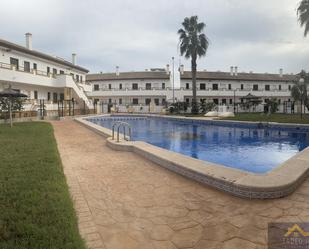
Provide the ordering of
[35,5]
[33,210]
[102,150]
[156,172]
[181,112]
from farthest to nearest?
1. [181,112]
2. [35,5]
3. [102,150]
4. [156,172]
5. [33,210]

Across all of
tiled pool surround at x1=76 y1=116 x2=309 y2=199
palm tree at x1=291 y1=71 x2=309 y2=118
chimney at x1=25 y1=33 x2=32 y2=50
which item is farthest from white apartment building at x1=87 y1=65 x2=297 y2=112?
tiled pool surround at x1=76 y1=116 x2=309 y2=199

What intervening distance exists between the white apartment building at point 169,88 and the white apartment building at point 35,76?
1017cm

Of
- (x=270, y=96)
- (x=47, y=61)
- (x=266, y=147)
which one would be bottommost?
(x=266, y=147)

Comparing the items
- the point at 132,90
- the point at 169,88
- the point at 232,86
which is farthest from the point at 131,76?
the point at 232,86

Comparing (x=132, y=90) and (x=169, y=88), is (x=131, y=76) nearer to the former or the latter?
(x=132, y=90)

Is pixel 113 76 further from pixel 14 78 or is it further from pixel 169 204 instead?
pixel 169 204

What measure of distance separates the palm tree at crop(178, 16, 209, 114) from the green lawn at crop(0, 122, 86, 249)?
92.5ft

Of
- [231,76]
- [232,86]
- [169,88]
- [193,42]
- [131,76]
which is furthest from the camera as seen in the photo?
[231,76]

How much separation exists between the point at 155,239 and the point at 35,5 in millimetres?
14624

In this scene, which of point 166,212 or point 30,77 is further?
point 30,77

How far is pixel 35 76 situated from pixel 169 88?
24.8 m

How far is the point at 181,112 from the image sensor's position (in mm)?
36938

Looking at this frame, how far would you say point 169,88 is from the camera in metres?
46.2

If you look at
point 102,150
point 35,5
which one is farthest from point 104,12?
point 102,150
